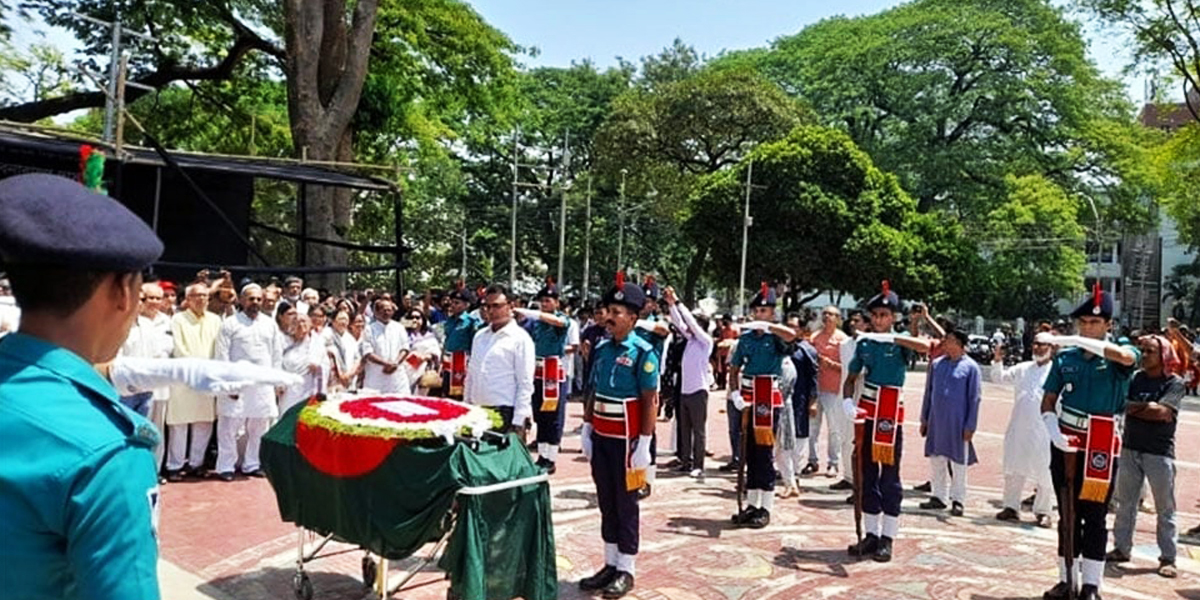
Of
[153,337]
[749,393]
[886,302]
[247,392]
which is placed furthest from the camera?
[247,392]

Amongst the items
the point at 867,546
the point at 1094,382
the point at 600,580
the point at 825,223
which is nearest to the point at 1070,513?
the point at 1094,382

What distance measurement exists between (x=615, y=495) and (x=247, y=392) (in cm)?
473

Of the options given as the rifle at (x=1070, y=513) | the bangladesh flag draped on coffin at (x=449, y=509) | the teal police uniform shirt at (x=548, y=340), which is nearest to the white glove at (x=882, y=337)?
the rifle at (x=1070, y=513)

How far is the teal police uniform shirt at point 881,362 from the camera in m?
7.60

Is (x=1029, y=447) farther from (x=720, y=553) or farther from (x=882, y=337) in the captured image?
(x=720, y=553)

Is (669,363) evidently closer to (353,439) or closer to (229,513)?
(229,513)

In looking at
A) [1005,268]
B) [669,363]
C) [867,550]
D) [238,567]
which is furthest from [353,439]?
[1005,268]

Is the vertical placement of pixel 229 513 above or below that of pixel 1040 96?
below

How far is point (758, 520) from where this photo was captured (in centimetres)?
812

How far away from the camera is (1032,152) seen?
3844cm

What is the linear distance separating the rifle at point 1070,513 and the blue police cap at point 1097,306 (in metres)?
0.99

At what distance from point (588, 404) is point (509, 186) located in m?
44.5

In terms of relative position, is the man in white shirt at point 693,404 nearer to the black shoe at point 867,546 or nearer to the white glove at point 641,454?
the black shoe at point 867,546

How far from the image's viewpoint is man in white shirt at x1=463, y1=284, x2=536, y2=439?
8125 millimetres
